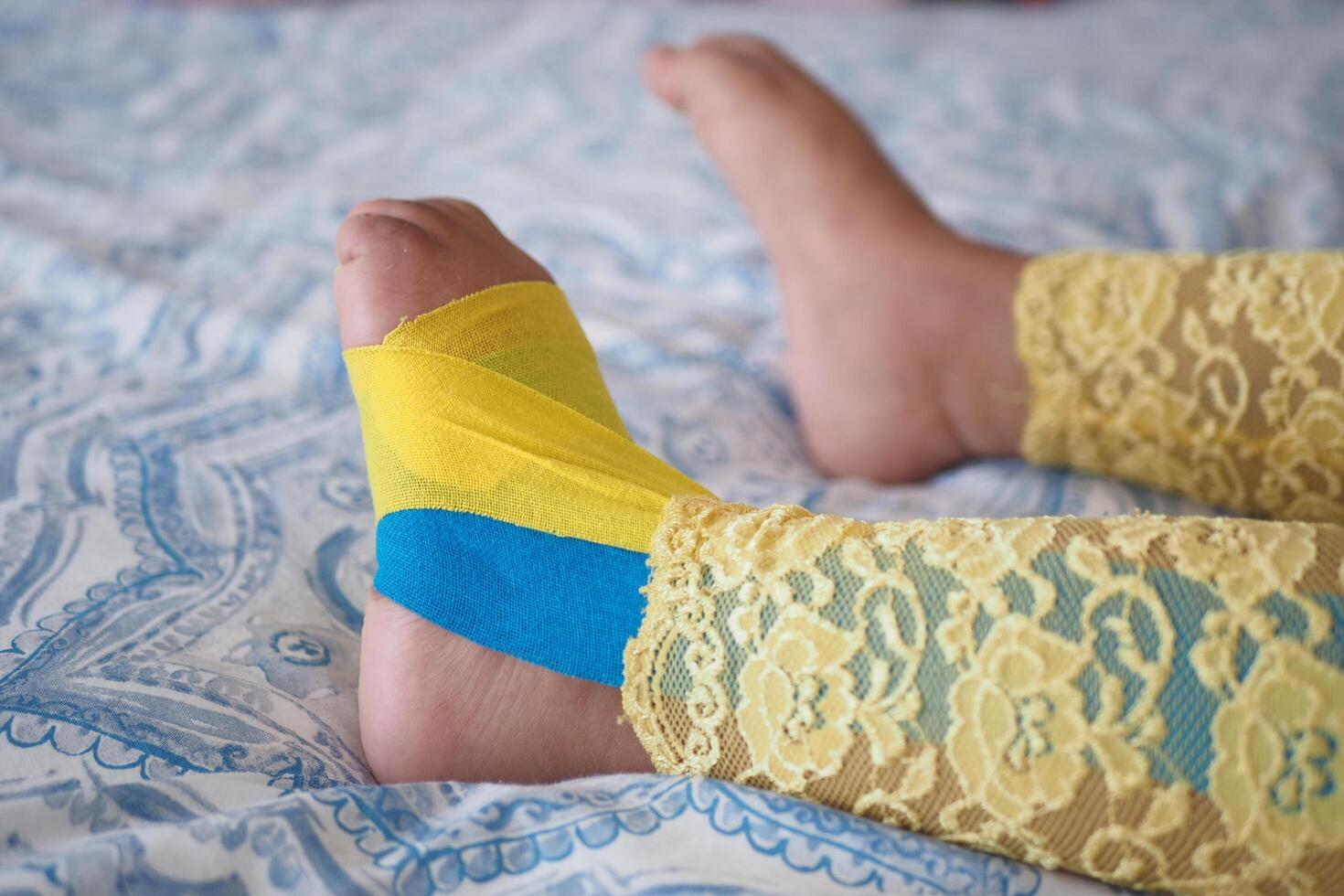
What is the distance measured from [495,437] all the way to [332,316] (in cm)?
42

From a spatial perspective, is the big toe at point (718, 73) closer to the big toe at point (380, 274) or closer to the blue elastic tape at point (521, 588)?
the big toe at point (380, 274)

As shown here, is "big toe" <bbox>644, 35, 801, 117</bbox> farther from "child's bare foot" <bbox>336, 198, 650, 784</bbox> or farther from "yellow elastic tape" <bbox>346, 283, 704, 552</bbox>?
"child's bare foot" <bbox>336, 198, 650, 784</bbox>

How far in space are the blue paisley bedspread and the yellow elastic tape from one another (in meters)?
0.11

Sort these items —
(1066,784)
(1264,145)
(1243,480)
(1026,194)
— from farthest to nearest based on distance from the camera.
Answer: (1264,145)
(1026,194)
(1243,480)
(1066,784)

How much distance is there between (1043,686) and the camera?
40 centimetres

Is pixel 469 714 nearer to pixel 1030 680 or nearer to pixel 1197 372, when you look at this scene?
pixel 1030 680

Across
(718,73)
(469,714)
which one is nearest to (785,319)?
(718,73)

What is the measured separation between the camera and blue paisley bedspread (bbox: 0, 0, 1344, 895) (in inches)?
16.4

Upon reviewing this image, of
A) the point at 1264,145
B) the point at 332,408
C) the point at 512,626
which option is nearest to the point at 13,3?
the point at 332,408

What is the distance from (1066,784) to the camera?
1.31ft

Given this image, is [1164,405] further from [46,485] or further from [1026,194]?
[46,485]

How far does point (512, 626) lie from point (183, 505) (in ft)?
0.80

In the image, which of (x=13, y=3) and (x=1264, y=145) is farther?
(x=13, y=3)

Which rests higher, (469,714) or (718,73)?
(718,73)
